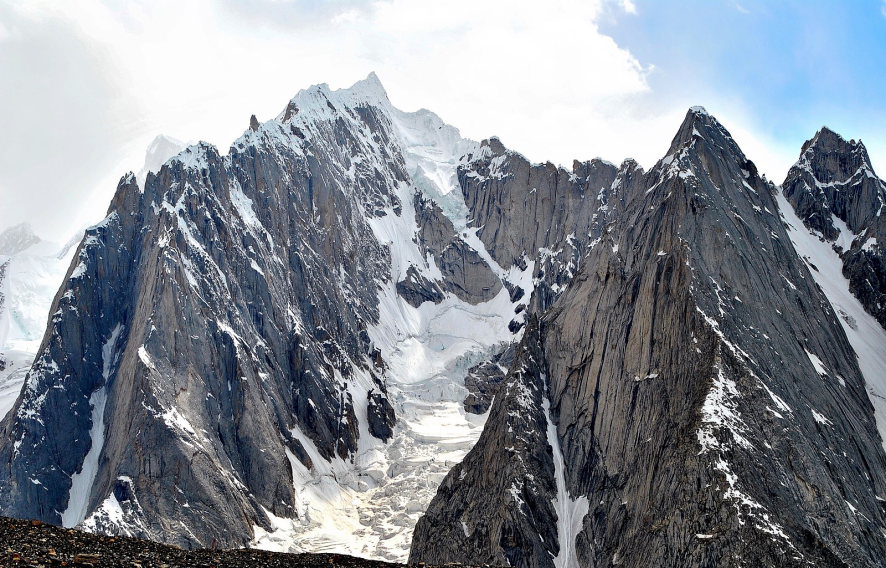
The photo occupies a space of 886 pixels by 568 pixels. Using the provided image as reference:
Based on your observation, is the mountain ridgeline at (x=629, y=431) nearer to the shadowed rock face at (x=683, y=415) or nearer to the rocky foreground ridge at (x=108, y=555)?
the shadowed rock face at (x=683, y=415)

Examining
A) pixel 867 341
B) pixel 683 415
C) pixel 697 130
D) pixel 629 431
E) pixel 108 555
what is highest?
pixel 697 130

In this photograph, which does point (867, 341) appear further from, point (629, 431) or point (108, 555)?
point (108, 555)

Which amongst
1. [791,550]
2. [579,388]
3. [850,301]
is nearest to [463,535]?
[579,388]

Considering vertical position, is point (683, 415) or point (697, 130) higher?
point (697, 130)

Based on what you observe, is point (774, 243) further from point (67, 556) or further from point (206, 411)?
point (67, 556)

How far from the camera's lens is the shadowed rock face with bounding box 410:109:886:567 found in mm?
107125

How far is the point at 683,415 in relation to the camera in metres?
122

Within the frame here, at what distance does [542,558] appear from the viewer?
135250mm

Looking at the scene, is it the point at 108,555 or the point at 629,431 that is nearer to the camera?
the point at 108,555

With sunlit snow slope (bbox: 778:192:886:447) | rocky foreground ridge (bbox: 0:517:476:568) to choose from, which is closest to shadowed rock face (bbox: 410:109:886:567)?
sunlit snow slope (bbox: 778:192:886:447)

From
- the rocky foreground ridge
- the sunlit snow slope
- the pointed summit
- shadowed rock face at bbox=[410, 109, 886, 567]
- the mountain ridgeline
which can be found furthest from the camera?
the pointed summit

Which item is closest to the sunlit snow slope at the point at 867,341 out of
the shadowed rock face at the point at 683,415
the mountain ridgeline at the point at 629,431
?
the mountain ridgeline at the point at 629,431

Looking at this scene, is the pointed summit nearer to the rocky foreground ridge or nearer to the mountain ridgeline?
the mountain ridgeline

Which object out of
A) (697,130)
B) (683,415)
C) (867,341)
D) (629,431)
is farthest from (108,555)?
(867,341)
